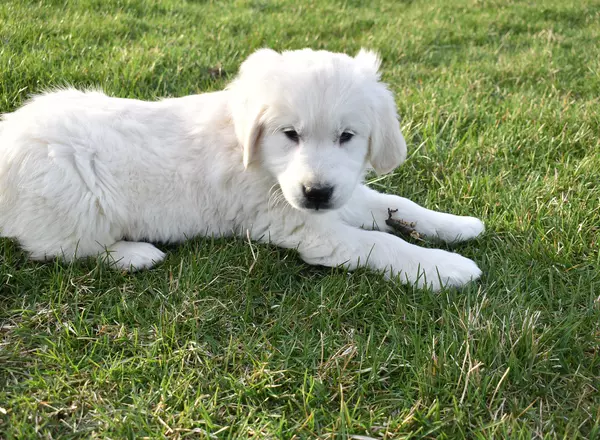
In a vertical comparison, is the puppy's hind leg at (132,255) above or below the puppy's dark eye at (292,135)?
below

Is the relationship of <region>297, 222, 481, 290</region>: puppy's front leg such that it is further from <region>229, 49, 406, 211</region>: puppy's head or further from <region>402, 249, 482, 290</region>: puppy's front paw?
<region>229, 49, 406, 211</region>: puppy's head

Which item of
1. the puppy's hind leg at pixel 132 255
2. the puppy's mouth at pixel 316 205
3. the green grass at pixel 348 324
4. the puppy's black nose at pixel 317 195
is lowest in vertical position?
the puppy's hind leg at pixel 132 255

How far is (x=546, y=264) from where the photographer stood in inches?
113

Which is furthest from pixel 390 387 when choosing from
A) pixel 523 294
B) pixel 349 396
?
pixel 523 294

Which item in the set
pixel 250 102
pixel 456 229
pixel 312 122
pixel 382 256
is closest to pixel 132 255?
pixel 250 102

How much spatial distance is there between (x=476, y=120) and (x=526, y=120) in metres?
0.35

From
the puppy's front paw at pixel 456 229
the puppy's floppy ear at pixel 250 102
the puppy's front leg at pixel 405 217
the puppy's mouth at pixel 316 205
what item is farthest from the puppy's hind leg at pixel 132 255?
the puppy's front paw at pixel 456 229

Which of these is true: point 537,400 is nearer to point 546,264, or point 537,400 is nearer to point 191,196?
point 546,264

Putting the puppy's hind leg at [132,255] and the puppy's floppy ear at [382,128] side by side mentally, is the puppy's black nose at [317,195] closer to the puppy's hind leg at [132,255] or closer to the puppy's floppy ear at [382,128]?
the puppy's floppy ear at [382,128]

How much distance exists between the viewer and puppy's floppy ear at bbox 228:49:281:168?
265cm

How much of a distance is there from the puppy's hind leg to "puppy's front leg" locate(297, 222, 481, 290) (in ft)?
2.37

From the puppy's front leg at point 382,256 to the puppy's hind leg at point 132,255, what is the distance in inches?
28.4

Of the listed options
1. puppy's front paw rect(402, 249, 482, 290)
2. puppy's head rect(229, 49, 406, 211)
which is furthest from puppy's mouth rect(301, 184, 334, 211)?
puppy's front paw rect(402, 249, 482, 290)

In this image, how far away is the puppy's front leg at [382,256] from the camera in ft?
8.96
